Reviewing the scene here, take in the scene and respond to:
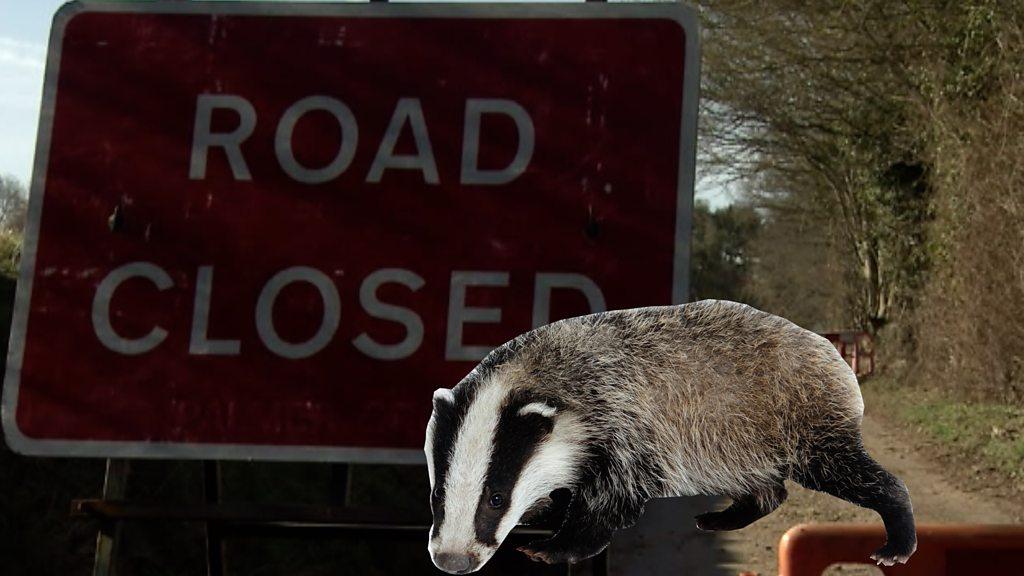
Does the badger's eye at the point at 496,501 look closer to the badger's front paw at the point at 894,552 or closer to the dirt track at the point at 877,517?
the badger's front paw at the point at 894,552

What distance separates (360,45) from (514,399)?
1178mm

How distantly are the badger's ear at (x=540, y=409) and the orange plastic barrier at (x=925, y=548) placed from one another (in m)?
1.06

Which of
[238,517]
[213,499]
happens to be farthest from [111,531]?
[238,517]

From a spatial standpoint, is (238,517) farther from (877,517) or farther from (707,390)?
(877,517)

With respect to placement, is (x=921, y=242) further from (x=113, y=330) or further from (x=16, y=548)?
(x=113, y=330)

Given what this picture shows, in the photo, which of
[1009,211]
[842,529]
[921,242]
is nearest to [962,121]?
[1009,211]

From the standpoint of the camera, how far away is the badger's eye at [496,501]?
3.53ft

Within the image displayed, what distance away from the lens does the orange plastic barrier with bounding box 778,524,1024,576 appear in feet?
6.33

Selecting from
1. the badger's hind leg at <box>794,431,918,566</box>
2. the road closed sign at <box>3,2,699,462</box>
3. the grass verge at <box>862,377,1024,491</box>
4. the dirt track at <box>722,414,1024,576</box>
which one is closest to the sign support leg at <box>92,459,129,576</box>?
the road closed sign at <box>3,2,699,462</box>

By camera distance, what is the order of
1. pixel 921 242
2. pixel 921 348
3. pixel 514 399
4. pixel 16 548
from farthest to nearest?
pixel 921 242, pixel 921 348, pixel 16 548, pixel 514 399

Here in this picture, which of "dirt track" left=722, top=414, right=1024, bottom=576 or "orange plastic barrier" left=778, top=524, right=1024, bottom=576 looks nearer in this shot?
"orange plastic barrier" left=778, top=524, right=1024, bottom=576

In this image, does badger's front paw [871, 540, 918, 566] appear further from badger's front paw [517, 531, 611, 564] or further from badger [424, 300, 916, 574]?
badger's front paw [517, 531, 611, 564]

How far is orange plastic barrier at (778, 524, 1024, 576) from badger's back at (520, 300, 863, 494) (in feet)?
3.00

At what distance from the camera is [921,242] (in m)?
14.0
